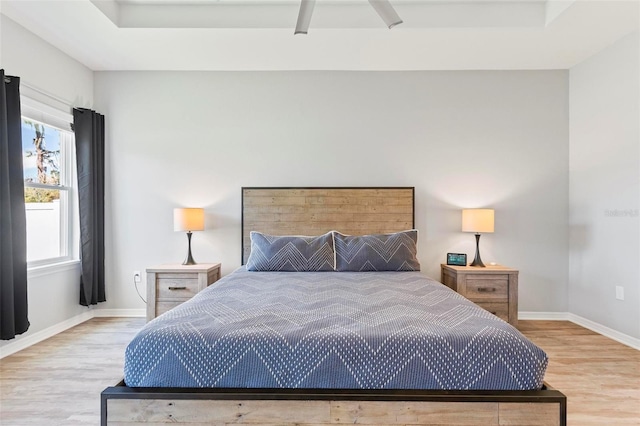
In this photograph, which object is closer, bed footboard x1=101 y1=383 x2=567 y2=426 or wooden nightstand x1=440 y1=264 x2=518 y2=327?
bed footboard x1=101 y1=383 x2=567 y2=426

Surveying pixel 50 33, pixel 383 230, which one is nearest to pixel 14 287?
pixel 50 33

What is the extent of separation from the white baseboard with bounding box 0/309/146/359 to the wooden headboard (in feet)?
4.58

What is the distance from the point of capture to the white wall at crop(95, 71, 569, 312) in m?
3.61

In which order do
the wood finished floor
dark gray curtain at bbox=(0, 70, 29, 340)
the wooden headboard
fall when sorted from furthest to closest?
the wooden headboard < dark gray curtain at bbox=(0, 70, 29, 340) < the wood finished floor

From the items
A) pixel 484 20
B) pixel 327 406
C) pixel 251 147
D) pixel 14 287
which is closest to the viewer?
pixel 327 406

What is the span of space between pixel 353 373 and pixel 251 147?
278cm

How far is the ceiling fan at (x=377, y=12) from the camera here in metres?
1.89

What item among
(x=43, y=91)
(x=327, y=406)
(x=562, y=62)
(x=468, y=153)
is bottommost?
(x=327, y=406)

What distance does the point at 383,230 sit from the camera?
3.58 m

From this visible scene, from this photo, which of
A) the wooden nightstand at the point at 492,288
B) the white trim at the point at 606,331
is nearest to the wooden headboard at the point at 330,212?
the wooden nightstand at the point at 492,288

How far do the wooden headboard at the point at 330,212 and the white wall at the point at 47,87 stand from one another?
1711mm

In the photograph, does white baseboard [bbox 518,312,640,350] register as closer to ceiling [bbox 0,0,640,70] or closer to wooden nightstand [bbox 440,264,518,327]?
wooden nightstand [bbox 440,264,518,327]

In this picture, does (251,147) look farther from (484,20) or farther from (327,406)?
(327,406)

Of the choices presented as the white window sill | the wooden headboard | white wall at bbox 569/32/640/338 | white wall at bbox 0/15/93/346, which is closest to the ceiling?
white wall at bbox 0/15/93/346
